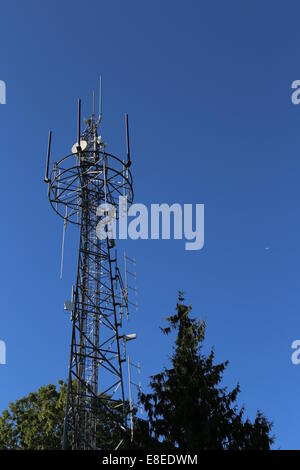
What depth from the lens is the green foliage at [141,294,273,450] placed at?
1553 centimetres

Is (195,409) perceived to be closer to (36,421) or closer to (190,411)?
(190,411)

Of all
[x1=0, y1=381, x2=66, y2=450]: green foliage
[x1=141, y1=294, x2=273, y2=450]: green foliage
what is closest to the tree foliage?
[x1=141, y1=294, x2=273, y2=450]: green foliage

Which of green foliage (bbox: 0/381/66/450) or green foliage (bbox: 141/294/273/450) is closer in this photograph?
green foliage (bbox: 141/294/273/450)

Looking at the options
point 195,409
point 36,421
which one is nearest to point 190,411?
point 195,409

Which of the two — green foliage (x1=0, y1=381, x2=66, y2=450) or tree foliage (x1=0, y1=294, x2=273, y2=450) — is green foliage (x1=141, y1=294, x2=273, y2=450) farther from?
green foliage (x1=0, y1=381, x2=66, y2=450)

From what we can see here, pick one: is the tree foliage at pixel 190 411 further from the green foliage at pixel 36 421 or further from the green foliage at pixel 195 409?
the green foliage at pixel 36 421

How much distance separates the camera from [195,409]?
16.0 metres

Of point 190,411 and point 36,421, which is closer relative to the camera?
point 190,411

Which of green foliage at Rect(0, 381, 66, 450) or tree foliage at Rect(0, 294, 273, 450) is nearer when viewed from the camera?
tree foliage at Rect(0, 294, 273, 450)

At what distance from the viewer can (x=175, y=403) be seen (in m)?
16.7

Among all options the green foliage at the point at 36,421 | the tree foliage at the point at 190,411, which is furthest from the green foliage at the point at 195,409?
the green foliage at the point at 36,421

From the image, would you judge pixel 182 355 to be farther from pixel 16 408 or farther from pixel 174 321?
pixel 16 408
